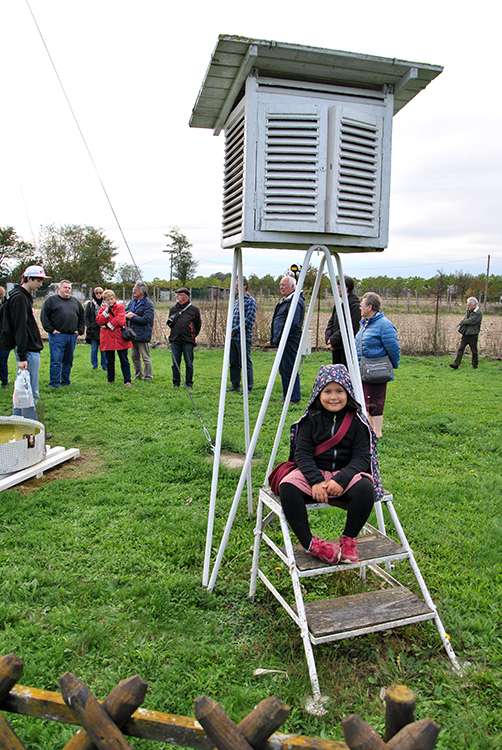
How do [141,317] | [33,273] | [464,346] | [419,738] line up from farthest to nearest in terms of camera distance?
[464,346]
[141,317]
[33,273]
[419,738]

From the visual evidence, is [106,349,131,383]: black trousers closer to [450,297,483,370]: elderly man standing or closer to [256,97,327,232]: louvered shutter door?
[256,97,327,232]: louvered shutter door

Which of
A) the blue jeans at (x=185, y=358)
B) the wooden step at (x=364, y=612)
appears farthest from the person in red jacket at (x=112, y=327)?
the wooden step at (x=364, y=612)

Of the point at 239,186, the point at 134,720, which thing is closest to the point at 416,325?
the point at 239,186

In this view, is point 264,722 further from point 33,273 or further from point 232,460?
point 33,273

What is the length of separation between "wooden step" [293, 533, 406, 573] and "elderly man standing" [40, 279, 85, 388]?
7583mm

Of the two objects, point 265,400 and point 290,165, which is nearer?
point 290,165

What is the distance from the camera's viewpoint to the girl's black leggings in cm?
307

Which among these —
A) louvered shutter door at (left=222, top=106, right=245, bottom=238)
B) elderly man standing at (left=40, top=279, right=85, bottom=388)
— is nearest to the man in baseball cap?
elderly man standing at (left=40, top=279, right=85, bottom=388)

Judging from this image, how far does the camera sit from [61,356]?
1026 centimetres

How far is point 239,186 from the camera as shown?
3418 mm

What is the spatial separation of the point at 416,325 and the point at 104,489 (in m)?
14.7

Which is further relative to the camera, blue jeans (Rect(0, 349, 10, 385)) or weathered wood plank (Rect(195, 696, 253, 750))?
blue jeans (Rect(0, 349, 10, 385))

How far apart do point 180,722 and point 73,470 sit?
464 cm

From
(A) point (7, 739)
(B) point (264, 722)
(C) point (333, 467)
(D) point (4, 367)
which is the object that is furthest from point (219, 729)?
(D) point (4, 367)
